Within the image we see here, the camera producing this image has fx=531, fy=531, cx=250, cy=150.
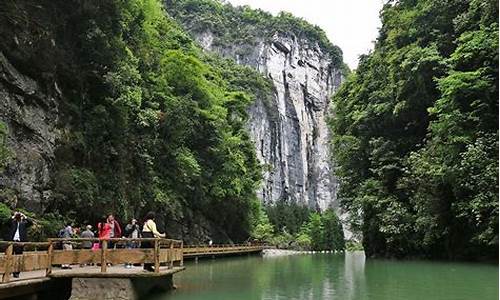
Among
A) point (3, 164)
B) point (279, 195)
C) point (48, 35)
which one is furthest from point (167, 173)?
point (279, 195)

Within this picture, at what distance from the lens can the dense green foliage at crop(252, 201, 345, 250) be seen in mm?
77000

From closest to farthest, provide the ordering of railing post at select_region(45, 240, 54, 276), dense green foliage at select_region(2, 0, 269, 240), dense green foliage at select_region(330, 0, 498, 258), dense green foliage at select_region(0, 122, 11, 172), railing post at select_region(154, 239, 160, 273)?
railing post at select_region(45, 240, 54, 276)
railing post at select_region(154, 239, 160, 273)
dense green foliage at select_region(0, 122, 11, 172)
dense green foliage at select_region(330, 0, 498, 258)
dense green foliage at select_region(2, 0, 269, 240)

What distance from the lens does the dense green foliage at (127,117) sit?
20.9 meters

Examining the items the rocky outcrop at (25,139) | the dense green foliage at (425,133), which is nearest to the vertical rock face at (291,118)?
the dense green foliage at (425,133)

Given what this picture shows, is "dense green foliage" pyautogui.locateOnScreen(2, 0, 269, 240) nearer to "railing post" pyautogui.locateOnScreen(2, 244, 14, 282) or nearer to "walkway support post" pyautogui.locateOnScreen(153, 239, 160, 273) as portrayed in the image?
"walkway support post" pyautogui.locateOnScreen(153, 239, 160, 273)

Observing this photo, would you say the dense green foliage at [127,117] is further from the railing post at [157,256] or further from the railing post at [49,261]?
the railing post at [157,256]

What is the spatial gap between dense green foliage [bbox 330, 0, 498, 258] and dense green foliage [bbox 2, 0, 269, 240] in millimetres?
9274

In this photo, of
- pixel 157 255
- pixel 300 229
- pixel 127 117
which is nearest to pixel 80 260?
pixel 157 255

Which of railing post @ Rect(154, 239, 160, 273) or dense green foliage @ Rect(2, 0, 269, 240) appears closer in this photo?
railing post @ Rect(154, 239, 160, 273)

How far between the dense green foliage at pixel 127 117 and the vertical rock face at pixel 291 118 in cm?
5656

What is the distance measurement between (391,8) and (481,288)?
25390 millimetres

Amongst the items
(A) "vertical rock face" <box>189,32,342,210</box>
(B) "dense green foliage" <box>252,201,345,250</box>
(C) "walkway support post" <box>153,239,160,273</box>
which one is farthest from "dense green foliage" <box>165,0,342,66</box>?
(C) "walkway support post" <box>153,239,160,273</box>

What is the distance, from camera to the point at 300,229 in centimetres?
8706

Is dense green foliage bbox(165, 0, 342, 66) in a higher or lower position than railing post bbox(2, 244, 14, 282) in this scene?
higher
